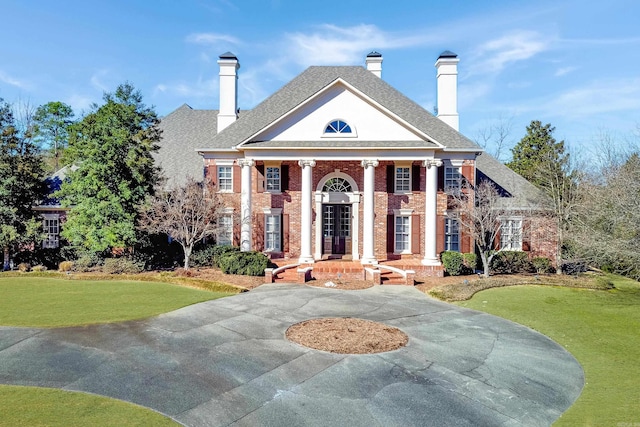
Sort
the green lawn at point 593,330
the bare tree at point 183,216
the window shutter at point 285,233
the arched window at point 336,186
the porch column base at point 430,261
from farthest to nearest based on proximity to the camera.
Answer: the arched window at point 336,186 → the window shutter at point 285,233 → the porch column base at point 430,261 → the bare tree at point 183,216 → the green lawn at point 593,330

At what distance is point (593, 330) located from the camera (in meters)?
10.5

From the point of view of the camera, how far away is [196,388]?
21.7ft

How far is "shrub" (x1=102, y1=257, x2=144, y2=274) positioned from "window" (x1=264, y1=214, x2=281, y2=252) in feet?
22.3

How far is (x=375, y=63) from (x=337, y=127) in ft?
30.6

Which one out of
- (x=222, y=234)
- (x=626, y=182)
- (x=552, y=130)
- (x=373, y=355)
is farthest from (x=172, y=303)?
(x=552, y=130)

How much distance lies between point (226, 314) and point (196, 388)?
4.77 m

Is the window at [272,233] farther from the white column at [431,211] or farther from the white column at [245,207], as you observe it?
the white column at [431,211]

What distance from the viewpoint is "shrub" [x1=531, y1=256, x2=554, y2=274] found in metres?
20.7

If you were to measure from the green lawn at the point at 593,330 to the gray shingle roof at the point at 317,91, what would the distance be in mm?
9669

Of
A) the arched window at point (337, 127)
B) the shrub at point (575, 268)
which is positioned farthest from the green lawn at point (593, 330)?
the arched window at point (337, 127)

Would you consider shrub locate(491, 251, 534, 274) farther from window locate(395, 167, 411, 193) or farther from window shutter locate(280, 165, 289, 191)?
window shutter locate(280, 165, 289, 191)

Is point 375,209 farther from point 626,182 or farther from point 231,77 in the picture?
point 231,77

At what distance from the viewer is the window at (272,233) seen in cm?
2177

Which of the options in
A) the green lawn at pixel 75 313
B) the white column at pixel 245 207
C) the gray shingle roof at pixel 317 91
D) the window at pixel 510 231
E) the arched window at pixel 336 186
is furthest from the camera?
the arched window at pixel 336 186
